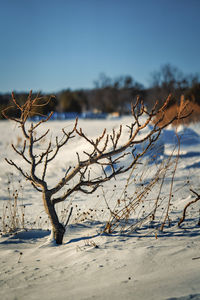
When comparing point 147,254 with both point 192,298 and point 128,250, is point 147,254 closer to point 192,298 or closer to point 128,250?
point 128,250

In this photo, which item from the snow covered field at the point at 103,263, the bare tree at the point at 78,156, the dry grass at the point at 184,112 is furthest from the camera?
the dry grass at the point at 184,112

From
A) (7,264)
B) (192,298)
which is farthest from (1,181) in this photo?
(192,298)

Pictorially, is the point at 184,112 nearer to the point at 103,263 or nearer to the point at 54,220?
the point at 103,263

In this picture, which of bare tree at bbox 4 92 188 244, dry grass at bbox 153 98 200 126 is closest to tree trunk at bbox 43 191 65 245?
bare tree at bbox 4 92 188 244

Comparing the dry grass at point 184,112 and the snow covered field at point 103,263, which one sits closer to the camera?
the snow covered field at point 103,263

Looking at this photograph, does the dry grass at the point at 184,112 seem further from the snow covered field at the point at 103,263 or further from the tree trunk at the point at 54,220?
the tree trunk at the point at 54,220

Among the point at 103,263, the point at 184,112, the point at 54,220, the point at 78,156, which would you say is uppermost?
the point at 184,112

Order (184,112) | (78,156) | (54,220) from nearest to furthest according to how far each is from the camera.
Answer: (78,156), (184,112), (54,220)

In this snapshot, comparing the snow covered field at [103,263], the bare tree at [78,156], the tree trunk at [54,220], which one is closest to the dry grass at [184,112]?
the bare tree at [78,156]

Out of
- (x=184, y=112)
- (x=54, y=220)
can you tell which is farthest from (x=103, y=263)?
(x=184, y=112)

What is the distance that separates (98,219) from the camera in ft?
10.9

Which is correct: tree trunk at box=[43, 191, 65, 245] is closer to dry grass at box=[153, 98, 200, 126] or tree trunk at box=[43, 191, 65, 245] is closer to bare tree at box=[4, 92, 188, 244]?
bare tree at box=[4, 92, 188, 244]

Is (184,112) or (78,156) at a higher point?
(184,112)

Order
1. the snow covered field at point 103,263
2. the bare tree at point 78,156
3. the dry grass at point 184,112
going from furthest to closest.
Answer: the dry grass at point 184,112 < the bare tree at point 78,156 < the snow covered field at point 103,263
